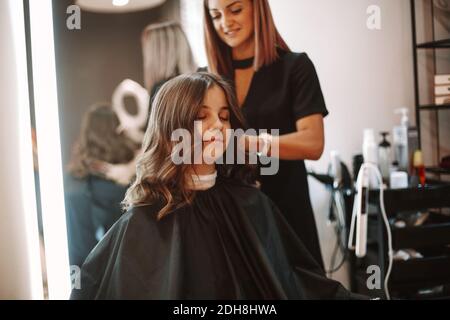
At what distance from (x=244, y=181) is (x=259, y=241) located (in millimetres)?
225

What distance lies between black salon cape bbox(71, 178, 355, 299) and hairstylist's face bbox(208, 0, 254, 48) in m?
0.53

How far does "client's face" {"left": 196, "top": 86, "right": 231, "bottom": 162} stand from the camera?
4.32ft

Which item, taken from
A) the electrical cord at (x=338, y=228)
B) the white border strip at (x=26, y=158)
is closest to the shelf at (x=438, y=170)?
the electrical cord at (x=338, y=228)

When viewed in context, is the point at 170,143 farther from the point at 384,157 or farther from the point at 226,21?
the point at 384,157

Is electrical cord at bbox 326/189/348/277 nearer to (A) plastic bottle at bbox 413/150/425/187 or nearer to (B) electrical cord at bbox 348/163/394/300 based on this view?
(B) electrical cord at bbox 348/163/394/300

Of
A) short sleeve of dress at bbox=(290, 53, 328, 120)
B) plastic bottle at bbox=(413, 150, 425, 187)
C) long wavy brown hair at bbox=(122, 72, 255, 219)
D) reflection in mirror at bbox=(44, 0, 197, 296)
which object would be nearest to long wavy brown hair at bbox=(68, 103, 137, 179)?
reflection in mirror at bbox=(44, 0, 197, 296)

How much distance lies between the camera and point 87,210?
1.48 m

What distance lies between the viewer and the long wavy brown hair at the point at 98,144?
1.45 metres

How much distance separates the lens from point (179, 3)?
141 centimetres

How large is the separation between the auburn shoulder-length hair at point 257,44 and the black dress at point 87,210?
1.97 ft

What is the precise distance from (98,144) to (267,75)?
698 mm

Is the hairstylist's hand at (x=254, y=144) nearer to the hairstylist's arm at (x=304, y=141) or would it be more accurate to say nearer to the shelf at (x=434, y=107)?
the hairstylist's arm at (x=304, y=141)

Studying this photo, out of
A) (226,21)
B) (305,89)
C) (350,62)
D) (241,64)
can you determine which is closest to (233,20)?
(226,21)

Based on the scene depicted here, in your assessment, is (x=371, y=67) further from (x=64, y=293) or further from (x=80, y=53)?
(x=64, y=293)
